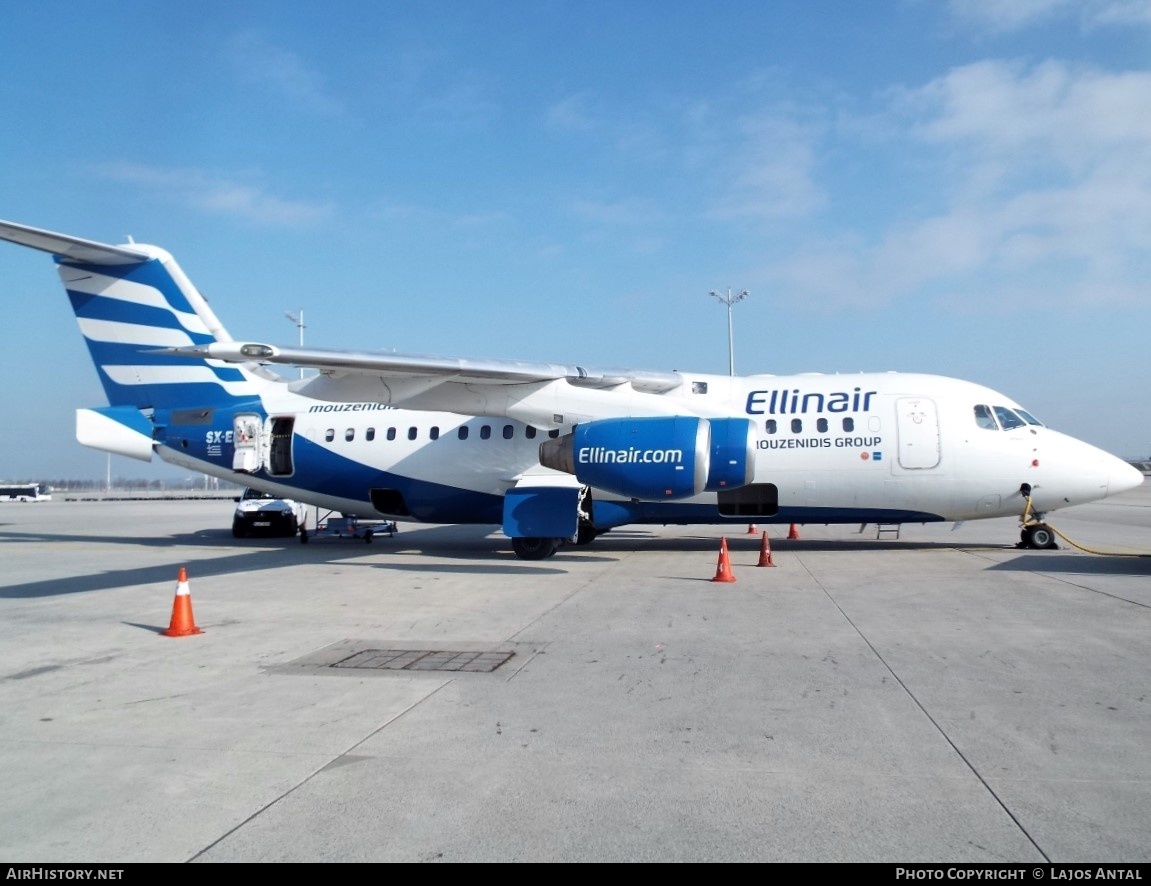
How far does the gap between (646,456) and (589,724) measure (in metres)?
7.63

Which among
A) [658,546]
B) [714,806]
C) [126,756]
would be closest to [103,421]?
[658,546]

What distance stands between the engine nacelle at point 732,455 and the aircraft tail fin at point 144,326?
10378 millimetres

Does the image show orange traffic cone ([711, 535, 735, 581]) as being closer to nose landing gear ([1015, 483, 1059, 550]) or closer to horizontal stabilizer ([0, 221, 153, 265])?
nose landing gear ([1015, 483, 1059, 550])

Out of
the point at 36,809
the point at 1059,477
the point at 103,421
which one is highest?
the point at 103,421

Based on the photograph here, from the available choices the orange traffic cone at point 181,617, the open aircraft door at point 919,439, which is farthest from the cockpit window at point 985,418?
the orange traffic cone at point 181,617

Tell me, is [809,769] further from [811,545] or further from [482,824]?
[811,545]

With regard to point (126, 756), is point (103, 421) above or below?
above

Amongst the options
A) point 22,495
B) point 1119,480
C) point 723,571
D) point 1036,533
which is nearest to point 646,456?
point 723,571

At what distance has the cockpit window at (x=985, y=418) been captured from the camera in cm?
1450

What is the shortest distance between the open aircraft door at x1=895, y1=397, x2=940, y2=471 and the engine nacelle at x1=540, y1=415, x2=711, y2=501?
3939 millimetres

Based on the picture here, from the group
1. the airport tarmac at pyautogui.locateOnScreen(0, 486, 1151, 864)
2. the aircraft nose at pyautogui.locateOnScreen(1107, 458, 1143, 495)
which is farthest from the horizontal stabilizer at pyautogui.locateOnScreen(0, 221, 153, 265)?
the aircraft nose at pyautogui.locateOnScreen(1107, 458, 1143, 495)

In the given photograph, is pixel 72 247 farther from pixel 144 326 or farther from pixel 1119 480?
pixel 1119 480

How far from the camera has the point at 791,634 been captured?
312 inches
